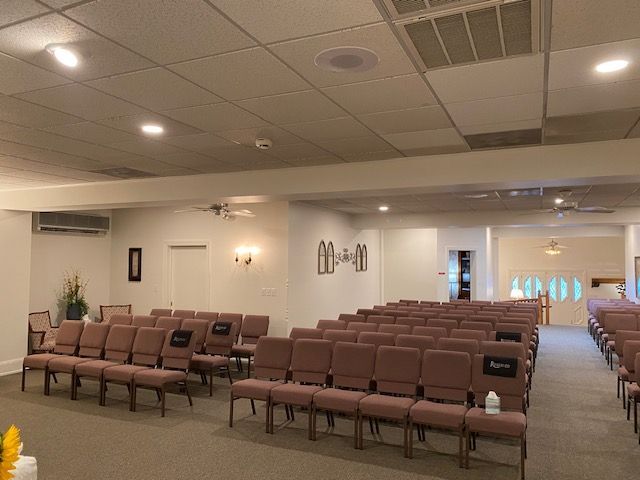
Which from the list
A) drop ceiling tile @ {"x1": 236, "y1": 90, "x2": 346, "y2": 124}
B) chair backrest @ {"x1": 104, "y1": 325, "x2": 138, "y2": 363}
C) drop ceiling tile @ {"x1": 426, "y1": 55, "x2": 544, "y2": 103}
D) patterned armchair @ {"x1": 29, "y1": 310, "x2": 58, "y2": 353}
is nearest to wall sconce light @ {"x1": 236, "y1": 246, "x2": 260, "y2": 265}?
chair backrest @ {"x1": 104, "y1": 325, "x2": 138, "y2": 363}

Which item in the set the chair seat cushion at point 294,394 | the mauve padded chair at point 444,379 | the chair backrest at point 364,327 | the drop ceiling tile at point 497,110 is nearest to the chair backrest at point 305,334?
the chair backrest at point 364,327

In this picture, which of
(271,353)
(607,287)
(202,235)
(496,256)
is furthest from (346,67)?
(607,287)

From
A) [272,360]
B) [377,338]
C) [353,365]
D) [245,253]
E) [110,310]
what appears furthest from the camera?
[110,310]

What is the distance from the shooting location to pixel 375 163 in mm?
5836

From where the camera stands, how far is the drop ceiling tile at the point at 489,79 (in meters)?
3.02

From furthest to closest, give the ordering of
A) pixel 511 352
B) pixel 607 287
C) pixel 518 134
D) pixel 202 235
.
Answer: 1. pixel 607 287
2. pixel 202 235
3. pixel 511 352
4. pixel 518 134

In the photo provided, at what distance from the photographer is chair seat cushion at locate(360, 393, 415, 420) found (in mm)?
4438

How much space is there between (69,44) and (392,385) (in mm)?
4063

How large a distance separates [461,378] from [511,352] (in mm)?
848

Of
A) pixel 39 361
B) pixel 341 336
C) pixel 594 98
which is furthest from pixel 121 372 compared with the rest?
pixel 594 98

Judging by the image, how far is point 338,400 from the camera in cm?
473

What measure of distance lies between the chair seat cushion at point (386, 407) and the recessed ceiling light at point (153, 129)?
3.13 m

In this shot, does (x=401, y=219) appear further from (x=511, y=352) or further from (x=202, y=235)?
(x=511, y=352)

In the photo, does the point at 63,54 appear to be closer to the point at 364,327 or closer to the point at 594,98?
the point at 594,98
